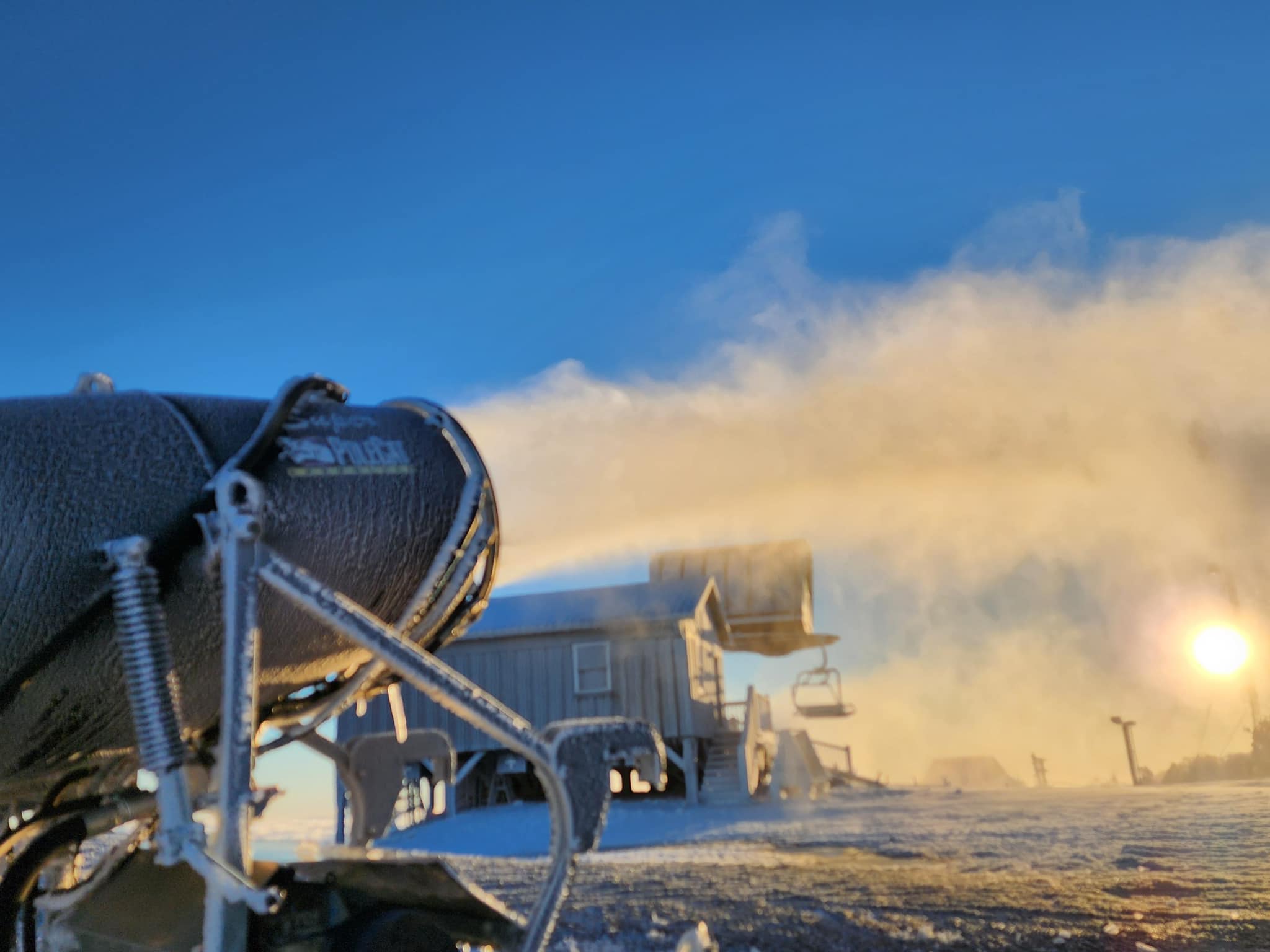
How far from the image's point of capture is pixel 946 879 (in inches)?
284

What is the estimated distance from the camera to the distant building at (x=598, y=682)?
20594 millimetres

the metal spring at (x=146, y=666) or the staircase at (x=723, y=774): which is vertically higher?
the metal spring at (x=146, y=666)

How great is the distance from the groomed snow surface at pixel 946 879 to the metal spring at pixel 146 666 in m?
3.49

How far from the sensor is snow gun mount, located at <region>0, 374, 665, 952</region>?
2.08 metres

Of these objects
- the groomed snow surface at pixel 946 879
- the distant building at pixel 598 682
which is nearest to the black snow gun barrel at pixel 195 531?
the groomed snow surface at pixel 946 879

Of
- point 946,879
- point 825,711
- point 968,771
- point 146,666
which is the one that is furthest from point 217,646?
point 968,771

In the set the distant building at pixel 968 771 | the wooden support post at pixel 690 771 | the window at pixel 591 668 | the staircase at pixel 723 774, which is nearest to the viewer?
the wooden support post at pixel 690 771

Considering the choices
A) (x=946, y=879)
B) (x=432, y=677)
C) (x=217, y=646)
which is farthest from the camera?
(x=946, y=879)

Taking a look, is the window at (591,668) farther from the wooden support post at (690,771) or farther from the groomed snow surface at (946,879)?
the groomed snow surface at (946,879)

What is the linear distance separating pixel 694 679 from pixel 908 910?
15.6 metres

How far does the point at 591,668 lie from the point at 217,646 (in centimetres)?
1873

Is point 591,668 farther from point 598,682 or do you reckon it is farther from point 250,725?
point 250,725

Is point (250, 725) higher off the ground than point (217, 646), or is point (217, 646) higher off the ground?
point (217, 646)

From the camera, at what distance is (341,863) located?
7.86 ft
